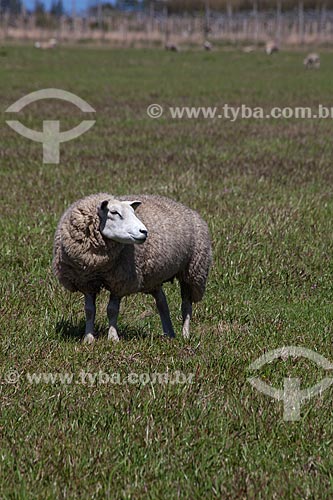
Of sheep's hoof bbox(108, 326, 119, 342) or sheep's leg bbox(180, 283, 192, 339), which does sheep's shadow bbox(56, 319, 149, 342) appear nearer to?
sheep's hoof bbox(108, 326, 119, 342)

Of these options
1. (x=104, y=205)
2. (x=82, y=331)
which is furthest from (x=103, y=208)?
(x=82, y=331)

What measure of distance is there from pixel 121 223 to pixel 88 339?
0.80 m

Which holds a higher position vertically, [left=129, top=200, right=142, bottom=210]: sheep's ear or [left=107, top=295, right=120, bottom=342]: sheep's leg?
[left=129, top=200, right=142, bottom=210]: sheep's ear

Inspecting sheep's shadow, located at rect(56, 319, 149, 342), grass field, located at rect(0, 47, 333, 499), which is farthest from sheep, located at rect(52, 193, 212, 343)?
grass field, located at rect(0, 47, 333, 499)

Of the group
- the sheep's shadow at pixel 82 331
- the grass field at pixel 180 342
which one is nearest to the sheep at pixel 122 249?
the sheep's shadow at pixel 82 331

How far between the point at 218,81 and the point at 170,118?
11319mm

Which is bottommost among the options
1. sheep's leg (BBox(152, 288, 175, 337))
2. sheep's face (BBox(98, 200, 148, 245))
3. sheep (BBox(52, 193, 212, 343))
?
sheep's leg (BBox(152, 288, 175, 337))

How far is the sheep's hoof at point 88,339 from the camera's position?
213 inches

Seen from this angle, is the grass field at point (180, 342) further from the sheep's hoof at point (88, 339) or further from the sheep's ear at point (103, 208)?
the sheep's ear at point (103, 208)

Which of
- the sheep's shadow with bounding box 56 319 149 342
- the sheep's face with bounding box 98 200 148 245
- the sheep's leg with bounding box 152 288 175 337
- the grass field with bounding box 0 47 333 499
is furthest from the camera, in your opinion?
the sheep's leg with bounding box 152 288 175 337

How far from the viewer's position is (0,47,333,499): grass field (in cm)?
370

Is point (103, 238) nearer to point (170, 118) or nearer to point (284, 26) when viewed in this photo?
point (170, 118)

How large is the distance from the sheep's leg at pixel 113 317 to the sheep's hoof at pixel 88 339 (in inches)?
4.3

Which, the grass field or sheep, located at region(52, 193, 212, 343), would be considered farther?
sheep, located at region(52, 193, 212, 343)
